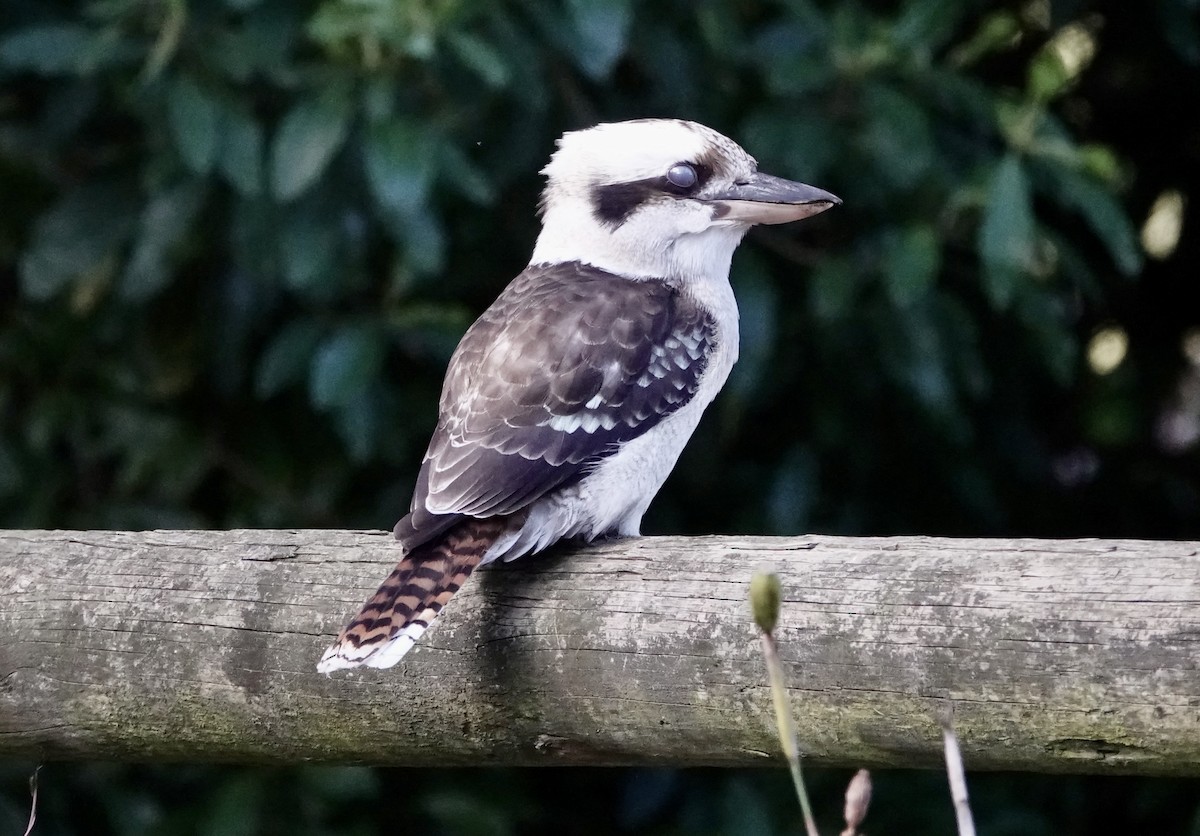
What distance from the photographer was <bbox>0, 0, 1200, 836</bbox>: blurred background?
9.68ft

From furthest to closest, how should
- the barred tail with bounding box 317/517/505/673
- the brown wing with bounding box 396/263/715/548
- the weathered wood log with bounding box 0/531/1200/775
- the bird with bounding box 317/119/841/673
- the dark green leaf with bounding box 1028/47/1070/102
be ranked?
the dark green leaf with bounding box 1028/47/1070/102
the brown wing with bounding box 396/263/715/548
the bird with bounding box 317/119/841/673
the barred tail with bounding box 317/517/505/673
the weathered wood log with bounding box 0/531/1200/775

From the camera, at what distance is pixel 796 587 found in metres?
1.76

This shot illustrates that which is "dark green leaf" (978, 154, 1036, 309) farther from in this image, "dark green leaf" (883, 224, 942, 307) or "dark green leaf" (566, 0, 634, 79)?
"dark green leaf" (566, 0, 634, 79)

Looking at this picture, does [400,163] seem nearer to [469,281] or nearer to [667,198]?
[667,198]

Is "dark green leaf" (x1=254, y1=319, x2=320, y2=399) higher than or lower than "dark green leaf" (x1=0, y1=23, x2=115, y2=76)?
lower

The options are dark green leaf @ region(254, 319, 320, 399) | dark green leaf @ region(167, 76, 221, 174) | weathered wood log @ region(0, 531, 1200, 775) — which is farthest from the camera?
dark green leaf @ region(254, 319, 320, 399)

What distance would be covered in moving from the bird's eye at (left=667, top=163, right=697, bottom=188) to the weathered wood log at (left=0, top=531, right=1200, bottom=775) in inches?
33.9

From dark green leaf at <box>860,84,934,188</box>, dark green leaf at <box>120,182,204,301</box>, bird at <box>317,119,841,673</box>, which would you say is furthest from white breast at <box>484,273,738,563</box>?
dark green leaf at <box>120,182,204,301</box>

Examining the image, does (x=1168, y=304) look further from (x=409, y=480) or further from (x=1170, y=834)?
(x=409, y=480)

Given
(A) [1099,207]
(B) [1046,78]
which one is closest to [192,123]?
(B) [1046,78]

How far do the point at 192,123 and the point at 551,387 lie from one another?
0.95 metres

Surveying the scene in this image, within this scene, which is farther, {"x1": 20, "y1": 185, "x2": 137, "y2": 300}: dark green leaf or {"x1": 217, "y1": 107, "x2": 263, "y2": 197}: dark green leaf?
{"x1": 20, "y1": 185, "x2": 137, "y2": 300}: dark green leaf

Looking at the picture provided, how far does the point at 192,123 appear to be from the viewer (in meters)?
2.86

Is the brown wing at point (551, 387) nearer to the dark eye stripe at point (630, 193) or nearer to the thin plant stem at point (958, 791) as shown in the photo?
the dark eye stripe at point (630, 193)
